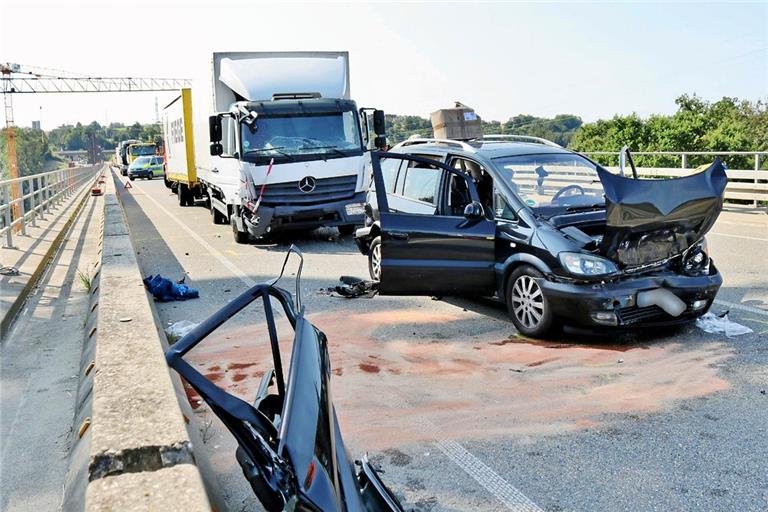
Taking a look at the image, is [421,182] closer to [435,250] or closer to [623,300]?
[435,250]

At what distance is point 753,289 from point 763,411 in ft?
13.0

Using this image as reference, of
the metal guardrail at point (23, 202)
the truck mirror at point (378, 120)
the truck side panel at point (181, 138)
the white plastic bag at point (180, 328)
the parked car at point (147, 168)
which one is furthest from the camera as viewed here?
the parked car at point (147, 168)

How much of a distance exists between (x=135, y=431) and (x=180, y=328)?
3.99 m

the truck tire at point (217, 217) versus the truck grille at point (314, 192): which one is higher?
the truck grille at point (314, 192)

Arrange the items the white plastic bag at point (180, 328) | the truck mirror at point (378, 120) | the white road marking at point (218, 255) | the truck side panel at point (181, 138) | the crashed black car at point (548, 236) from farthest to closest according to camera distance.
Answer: the truck side panel at point (181, 138), the truck mirror at point (378, 120), the white road marking at point (218, 255), the white plastic bag at point (180, 328), the crashed black car at point (548, 236)

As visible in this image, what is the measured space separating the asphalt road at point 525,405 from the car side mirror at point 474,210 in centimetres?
107

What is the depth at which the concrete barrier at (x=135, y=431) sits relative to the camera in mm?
2858

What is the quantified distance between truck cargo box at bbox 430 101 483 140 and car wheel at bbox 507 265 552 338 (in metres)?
4.39

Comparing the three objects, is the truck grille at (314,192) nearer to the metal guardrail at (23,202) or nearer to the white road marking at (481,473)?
the metal guardrail at (23,202)

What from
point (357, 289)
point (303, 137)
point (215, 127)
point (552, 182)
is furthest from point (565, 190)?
point (215, 127)

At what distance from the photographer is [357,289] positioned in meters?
8.77

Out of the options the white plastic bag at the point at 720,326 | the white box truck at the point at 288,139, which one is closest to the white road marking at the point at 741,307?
the white plastic bag at the point at 720,326

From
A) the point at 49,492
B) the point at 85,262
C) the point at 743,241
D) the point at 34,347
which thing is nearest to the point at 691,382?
the point at 49,492

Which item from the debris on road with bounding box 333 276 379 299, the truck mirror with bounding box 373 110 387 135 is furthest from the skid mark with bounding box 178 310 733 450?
the truck mirror with bounding box 373 110 387 135
